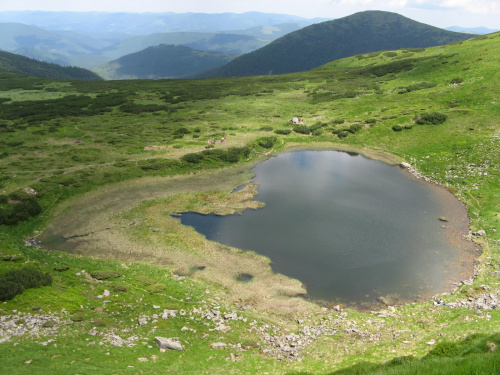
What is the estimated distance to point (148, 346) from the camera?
72.5 ft

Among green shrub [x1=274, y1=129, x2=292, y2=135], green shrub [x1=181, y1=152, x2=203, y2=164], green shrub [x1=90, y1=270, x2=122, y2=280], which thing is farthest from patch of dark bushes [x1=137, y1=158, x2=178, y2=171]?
green shrub [x1=274, y1=129, x2=292, y2=135]

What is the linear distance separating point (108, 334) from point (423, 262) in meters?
32.1

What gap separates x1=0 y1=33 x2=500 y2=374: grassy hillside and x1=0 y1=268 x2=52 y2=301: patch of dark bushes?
1.03 feet

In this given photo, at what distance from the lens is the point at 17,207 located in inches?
1700

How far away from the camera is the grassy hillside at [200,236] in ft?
70.3

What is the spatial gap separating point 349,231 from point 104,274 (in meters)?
29.3

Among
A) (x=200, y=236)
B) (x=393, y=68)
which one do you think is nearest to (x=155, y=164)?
(x=200, y=236)

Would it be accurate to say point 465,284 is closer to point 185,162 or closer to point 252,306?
point 252,306

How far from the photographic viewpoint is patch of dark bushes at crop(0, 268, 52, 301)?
79.0 ft

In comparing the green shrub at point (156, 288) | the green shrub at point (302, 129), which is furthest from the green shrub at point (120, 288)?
the green shrub at point (302, 129)

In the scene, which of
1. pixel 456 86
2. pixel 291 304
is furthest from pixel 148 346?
pixel 456 86

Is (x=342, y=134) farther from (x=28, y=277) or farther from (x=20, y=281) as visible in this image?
(x=20, y=281)

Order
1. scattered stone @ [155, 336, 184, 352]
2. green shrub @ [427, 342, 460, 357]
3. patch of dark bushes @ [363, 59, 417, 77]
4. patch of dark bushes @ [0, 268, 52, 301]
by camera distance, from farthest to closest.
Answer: patch of dark bushes @ [363, 59, 417, 77] → patch of dark bushes @ [0, 268, 52, 301] → scattered stone @ [155, 336, 184, 352] → green shrub @ [427, 342, 460, 357]

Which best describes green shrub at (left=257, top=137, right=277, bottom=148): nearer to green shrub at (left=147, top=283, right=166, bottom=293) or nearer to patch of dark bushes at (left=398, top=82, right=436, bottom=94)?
green shrub at (left=147, top=283, right=166, bottom=293)
